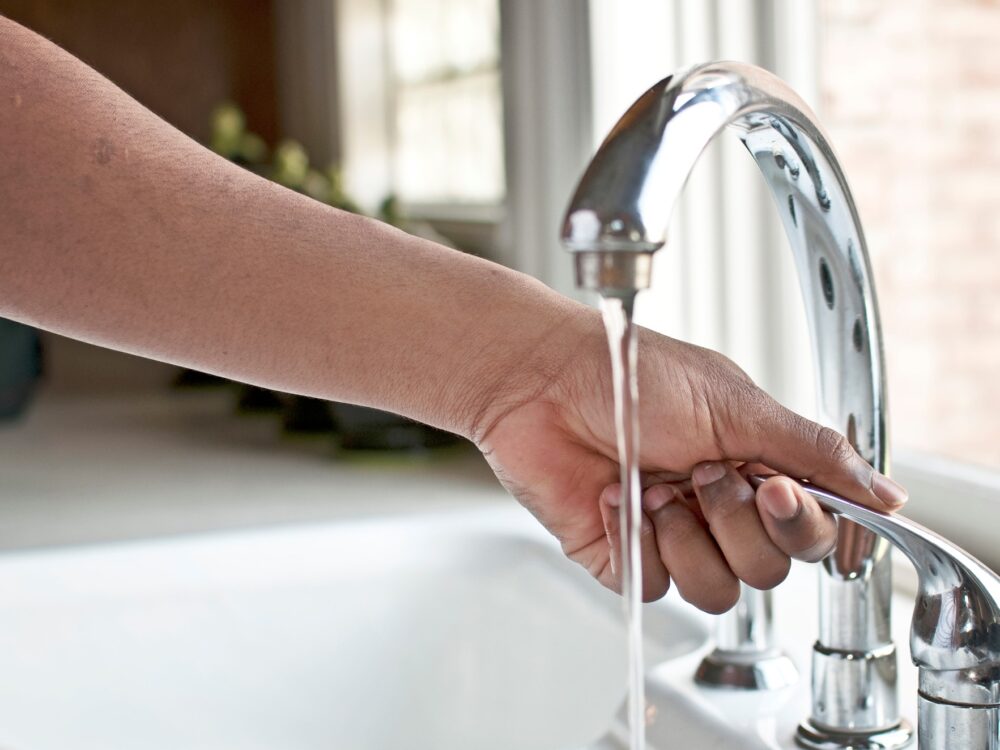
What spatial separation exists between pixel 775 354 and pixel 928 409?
14 cm

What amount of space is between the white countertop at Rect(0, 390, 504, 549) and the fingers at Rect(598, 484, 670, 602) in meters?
0.64

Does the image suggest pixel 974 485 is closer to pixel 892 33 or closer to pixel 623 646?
pixel 623 646

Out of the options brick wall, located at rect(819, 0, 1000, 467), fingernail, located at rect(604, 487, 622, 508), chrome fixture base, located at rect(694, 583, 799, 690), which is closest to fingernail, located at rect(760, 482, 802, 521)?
fingernail, located at rect(604, 487, 622, 508)

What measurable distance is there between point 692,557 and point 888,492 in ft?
0.31

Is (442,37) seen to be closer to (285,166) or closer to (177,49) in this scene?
(285,166)

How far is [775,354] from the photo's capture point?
116cm

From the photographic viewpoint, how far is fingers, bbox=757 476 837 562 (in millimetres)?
535

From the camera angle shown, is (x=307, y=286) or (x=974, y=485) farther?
(x=974, y=485)

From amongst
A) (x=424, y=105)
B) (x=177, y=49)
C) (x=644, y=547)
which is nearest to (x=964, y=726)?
(x=644, y=547)

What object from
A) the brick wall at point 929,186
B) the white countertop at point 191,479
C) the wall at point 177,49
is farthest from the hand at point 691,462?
the wall at point 177,49

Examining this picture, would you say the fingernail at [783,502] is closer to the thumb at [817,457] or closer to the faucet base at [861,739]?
the thumb at [817,457]

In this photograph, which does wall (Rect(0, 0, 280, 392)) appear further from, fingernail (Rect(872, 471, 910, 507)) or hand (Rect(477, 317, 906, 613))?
fingernail (Rect(872, 471, 910, 507))

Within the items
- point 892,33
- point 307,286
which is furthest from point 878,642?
point 892,33

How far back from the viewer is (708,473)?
580 mm
